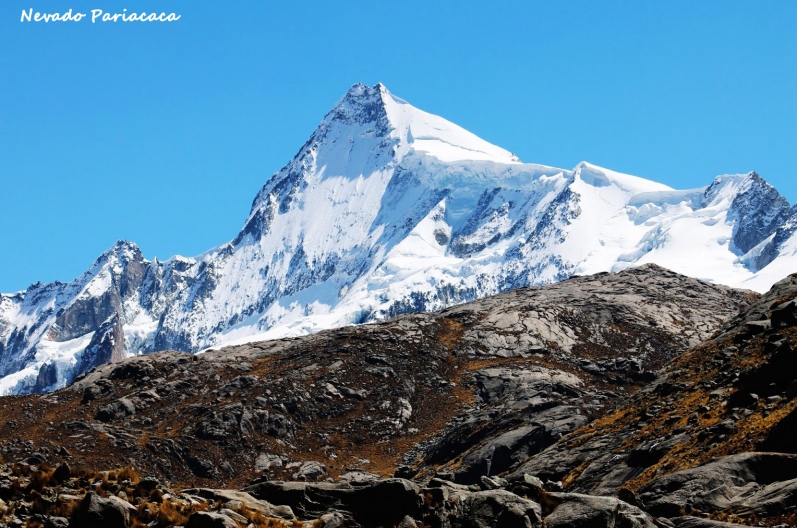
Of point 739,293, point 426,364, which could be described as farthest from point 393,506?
point 739,293

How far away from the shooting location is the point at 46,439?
303 ft

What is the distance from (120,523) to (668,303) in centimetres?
11142

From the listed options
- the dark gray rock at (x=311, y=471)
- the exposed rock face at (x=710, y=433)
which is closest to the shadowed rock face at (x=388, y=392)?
the dark gray rock at (x=311, y=471)

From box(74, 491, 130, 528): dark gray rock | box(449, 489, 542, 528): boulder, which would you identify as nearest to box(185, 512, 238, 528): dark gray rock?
box(74, 491, 130, 528): dark gray rock

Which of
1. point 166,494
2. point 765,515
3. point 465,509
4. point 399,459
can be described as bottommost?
point 765,515

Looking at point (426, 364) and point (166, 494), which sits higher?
point (426, 364)

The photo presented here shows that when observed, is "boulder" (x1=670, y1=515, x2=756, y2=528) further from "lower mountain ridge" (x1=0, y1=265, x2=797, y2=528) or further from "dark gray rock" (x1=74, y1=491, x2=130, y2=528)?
"dark gray rock" (x1=74, y1=491, x2=130, y2=528)

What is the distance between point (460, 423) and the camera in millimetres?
97438

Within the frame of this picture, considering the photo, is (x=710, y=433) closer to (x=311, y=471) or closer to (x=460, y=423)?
(x=311, y=471)

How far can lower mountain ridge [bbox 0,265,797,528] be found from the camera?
3350cm

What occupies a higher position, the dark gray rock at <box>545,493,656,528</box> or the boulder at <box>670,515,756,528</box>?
the dark gray rock at <box>545,493,656,528</box>

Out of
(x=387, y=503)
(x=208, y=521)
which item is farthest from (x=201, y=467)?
(x=208, y=521)

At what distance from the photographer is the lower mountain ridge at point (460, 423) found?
3350cm

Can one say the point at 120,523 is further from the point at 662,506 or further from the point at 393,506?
the point at 662,506
